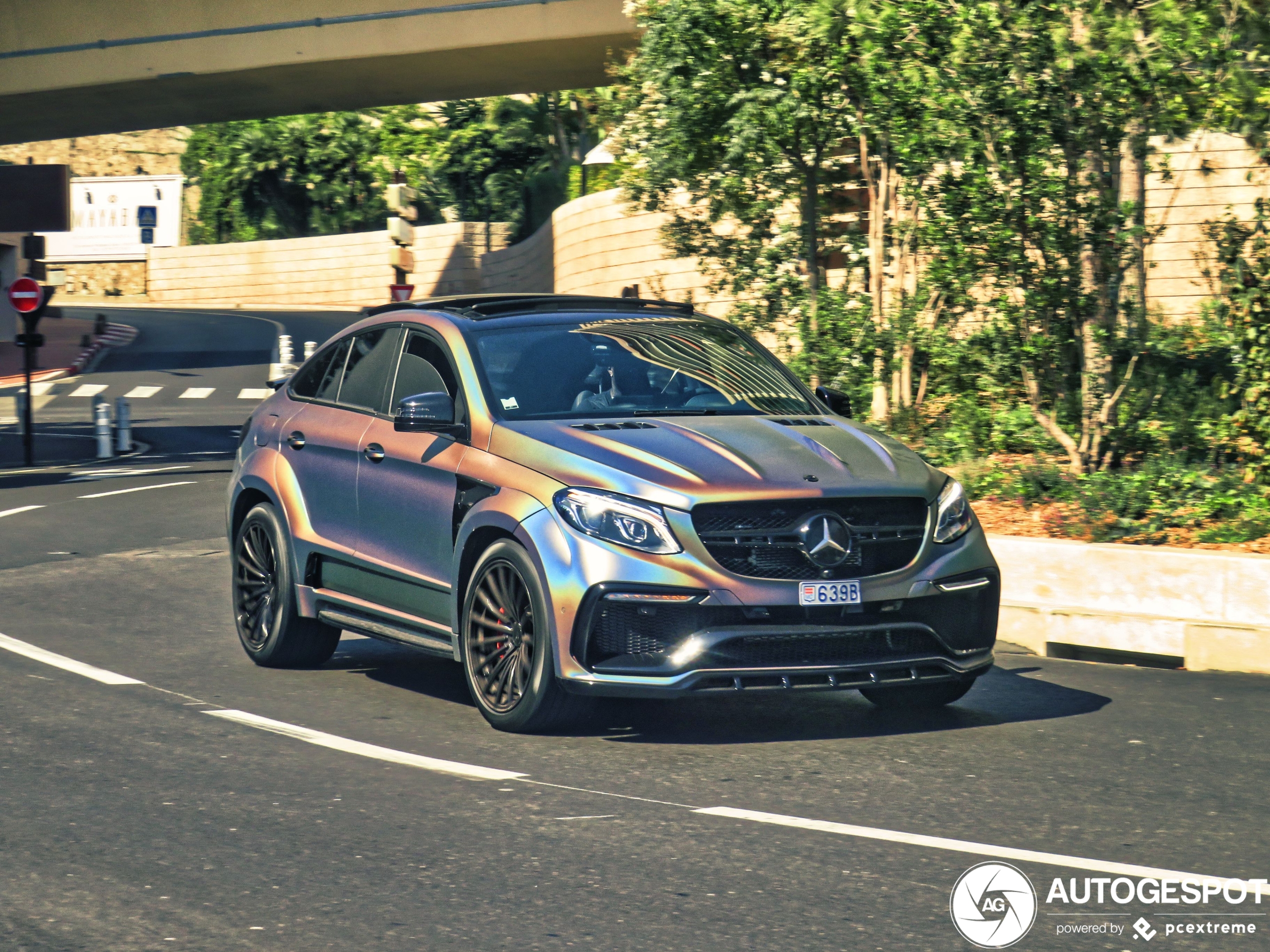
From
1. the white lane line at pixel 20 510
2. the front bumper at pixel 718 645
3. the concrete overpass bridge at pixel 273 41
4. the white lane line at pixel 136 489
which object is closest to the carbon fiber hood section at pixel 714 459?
the front bumper at pixel 718 645

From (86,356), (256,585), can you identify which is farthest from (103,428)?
(86,356)

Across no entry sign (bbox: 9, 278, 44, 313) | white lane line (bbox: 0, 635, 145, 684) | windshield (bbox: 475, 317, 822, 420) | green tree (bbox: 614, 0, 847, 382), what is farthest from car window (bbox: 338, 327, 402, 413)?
no entry sign (bbox: 9, 278, 44, 313)

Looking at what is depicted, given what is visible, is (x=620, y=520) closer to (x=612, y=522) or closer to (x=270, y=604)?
(x=612, y=522)

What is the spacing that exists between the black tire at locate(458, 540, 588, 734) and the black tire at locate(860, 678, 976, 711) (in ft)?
5.14

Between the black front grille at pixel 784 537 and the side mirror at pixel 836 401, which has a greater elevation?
the side mirror at pixel 836 401

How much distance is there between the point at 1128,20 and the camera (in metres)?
11.4

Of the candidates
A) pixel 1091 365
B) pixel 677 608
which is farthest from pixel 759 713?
pixel 1091 365

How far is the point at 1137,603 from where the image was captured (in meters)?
9.60

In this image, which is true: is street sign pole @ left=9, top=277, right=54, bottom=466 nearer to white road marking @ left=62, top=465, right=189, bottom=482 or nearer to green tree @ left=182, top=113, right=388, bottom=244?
white road marking @ left=62, top=465, right=189, bottom=482

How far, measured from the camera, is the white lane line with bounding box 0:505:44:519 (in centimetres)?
1825

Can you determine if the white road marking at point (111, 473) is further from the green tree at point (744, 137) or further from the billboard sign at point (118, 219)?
the billboard sign at point (118, 219)

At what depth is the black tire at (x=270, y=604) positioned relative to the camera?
29.8 feet

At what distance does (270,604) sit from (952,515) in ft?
12.0

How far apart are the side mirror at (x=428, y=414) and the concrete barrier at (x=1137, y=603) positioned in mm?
3460
